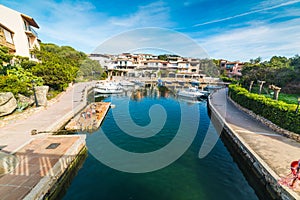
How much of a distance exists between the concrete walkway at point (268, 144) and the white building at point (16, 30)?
26714 millimetres

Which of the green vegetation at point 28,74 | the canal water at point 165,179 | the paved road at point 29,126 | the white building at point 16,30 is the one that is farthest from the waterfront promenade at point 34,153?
the white building at point 16,30

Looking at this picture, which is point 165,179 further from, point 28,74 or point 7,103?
point 28,74

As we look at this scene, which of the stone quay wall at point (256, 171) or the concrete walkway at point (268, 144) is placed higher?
the concrete walkway at point (268, 144)

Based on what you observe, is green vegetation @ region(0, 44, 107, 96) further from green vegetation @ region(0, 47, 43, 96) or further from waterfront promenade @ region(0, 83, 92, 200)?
waterfront promenade @ region(0, 83, 92, 200)

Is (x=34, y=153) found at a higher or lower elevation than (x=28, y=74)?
lower

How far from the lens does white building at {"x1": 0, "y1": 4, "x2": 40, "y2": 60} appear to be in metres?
19.7

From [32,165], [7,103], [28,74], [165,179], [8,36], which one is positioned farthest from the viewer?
[8,36]

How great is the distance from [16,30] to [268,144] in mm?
31718

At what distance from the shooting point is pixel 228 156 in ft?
30.8

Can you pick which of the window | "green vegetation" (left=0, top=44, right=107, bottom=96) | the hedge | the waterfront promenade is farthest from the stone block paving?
the window

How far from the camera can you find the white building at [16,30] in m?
19.7

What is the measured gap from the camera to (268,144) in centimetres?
882

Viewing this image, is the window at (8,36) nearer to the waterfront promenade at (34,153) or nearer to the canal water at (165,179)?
the waterfront promenade at (34,153)

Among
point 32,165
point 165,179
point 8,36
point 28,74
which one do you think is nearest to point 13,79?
point 28,74
